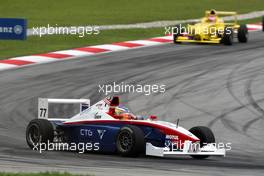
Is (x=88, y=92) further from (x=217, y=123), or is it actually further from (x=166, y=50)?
(x=166, y=50)

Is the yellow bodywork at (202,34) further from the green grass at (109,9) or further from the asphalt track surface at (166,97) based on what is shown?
the green grass at (109,9)

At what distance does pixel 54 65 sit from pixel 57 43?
4.57m

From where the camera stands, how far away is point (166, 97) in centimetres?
2450

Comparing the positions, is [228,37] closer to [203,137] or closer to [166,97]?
[166,97]

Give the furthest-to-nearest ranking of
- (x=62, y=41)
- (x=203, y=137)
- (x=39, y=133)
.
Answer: (x=62, y=41) < (x=39, y=133) < (x=203, y=137)

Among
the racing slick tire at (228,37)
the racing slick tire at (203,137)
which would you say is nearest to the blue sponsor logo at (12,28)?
the racing slick tire at (203,137)

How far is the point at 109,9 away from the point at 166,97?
820 inches

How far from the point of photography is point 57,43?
33.9m

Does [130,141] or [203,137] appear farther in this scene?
[203,137]

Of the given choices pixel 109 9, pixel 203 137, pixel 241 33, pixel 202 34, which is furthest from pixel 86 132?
pixel 109 9

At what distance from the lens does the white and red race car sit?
16797mm

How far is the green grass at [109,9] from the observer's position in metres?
40.9

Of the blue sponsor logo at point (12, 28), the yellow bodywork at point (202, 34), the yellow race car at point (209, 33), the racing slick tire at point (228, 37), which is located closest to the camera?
the blue sponsor logo at point (12, 28)

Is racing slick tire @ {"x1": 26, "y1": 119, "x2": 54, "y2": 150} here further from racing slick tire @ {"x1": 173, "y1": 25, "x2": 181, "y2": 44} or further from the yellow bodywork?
the yellow bodywork
